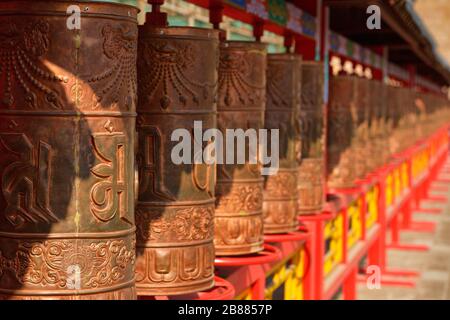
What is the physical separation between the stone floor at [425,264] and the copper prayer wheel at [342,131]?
2.61 metres

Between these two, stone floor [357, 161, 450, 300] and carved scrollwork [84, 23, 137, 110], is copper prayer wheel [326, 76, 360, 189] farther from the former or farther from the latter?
carved scrollwork [84, 23, 137, 110]

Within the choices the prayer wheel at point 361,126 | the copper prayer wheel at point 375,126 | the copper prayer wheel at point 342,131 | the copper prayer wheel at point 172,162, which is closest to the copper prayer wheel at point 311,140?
the copper prayer wheel at point 342,131

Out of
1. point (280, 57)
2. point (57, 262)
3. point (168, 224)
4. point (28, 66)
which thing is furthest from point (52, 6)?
point (280, 57)

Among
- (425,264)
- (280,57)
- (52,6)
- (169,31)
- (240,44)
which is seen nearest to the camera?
(52,6)

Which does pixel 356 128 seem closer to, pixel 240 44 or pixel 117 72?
pixel 240 44

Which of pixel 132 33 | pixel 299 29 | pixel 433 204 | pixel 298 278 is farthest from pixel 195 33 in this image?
pixel 433 204

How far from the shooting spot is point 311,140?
13.4ft

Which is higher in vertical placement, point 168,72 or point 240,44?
point 240,44

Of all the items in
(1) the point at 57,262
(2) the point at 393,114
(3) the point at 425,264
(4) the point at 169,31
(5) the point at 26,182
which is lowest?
(3) the point at 425,264

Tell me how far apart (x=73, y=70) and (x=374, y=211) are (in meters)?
6.73

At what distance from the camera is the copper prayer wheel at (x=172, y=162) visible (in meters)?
2.32

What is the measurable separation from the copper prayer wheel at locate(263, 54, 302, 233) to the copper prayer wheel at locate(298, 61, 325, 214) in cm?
43

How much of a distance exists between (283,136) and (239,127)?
57 cm

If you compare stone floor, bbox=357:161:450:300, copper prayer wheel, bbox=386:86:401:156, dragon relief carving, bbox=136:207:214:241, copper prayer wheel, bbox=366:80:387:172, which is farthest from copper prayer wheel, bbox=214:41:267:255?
stone floor, bbox=357:161:450:300
